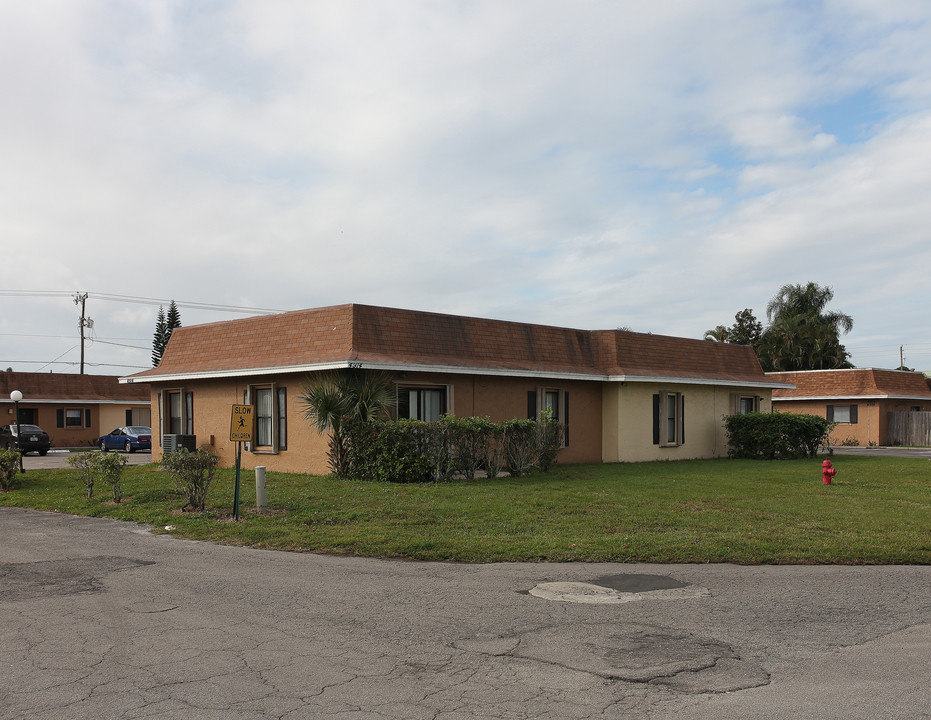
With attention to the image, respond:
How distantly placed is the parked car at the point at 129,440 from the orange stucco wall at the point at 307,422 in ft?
48.2

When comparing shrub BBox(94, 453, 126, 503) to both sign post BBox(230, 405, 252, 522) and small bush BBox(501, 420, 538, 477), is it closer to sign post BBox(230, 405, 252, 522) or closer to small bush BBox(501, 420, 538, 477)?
sign post BBox(230, 405, 252, 522)

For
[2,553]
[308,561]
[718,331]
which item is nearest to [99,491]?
[2,553]

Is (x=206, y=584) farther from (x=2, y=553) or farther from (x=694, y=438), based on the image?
(x=694, y=438)

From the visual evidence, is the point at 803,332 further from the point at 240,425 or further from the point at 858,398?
the point at 240,425

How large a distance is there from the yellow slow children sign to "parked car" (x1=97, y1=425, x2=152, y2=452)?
28668 mm

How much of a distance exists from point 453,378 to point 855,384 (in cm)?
2848

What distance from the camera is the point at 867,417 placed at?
40.1 m

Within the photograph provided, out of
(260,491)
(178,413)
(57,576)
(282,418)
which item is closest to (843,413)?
(282,418)

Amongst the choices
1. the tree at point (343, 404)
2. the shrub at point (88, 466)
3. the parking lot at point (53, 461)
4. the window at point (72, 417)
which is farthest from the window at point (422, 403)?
the window at point (72, 417)

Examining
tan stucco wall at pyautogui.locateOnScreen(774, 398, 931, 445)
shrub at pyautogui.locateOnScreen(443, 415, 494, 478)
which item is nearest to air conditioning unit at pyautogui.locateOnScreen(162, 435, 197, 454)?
shrub at pyautogui.locateOnScreen(443, 415, 494, 478)

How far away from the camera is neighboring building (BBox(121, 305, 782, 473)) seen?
753 inches

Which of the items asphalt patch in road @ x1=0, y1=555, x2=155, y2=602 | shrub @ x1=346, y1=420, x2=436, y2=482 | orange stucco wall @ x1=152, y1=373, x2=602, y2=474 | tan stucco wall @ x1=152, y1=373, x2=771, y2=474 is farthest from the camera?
tan stucco wall @ x1=152, y1=373, x2=771, y2=474

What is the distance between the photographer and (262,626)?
6664 mm

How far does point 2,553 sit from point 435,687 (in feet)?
25.3
